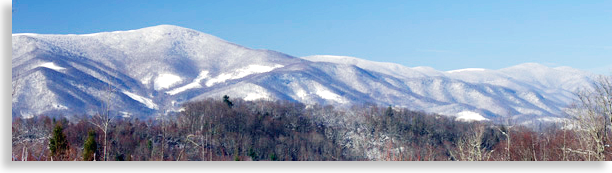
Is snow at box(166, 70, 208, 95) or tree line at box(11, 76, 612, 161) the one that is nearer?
tree line at box(11, 76, 612, 161)

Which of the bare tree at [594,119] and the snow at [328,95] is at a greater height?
the snow at [328,95]

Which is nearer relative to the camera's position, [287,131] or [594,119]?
[594,119]

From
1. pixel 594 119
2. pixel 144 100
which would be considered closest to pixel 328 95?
pixel 144 100

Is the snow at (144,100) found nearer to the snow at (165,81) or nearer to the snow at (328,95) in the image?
the snow at (165,81)

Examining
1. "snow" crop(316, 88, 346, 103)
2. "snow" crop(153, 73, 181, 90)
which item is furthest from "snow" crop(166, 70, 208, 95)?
"snow" crop(316, 88, 346, 103)

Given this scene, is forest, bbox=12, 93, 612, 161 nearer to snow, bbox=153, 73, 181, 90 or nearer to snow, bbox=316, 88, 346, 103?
snow, bbox=316, 88, 346, 103

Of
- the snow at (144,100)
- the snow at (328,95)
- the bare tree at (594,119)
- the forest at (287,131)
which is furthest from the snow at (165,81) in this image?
the bare tree at (594,119)

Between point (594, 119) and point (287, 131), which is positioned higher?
point (594, 119)

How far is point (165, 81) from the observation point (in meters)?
188

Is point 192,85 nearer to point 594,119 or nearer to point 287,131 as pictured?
point 287,131

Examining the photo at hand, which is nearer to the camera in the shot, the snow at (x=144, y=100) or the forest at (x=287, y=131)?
the forest at (x=287, y=131)

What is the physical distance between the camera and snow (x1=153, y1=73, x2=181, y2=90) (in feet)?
600

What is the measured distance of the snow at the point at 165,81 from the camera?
183000 mm
